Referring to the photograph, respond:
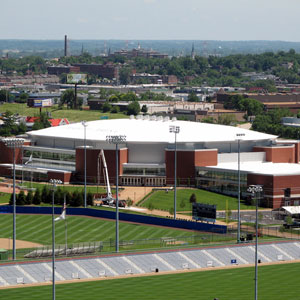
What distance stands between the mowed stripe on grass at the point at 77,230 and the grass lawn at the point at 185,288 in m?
17.7

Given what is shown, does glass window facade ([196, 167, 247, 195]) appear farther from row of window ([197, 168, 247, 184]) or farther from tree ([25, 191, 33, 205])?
tree ([25, 191, 33, 205])

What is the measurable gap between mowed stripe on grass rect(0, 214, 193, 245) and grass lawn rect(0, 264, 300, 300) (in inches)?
699

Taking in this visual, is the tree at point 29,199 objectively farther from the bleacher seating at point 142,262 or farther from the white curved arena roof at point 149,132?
the bleacher seating at point 142,262

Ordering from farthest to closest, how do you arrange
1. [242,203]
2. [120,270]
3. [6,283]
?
[242,203]
[120,270]
[6,283]

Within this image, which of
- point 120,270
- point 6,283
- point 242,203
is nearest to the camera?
point 6,283

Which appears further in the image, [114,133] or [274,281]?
[114,133]

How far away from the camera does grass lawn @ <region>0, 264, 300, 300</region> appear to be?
272 feet

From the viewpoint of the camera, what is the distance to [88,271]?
90.6 m

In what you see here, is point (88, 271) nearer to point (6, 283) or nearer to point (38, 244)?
point (6, 283)

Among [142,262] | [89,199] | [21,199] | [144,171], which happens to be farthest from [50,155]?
[142,262]

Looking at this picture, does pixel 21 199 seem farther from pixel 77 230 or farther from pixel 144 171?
pixel 144 171

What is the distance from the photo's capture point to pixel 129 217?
4624 inches

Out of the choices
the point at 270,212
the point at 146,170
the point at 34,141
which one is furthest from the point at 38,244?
the point at 34,141

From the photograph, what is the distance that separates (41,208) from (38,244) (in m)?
17.4
